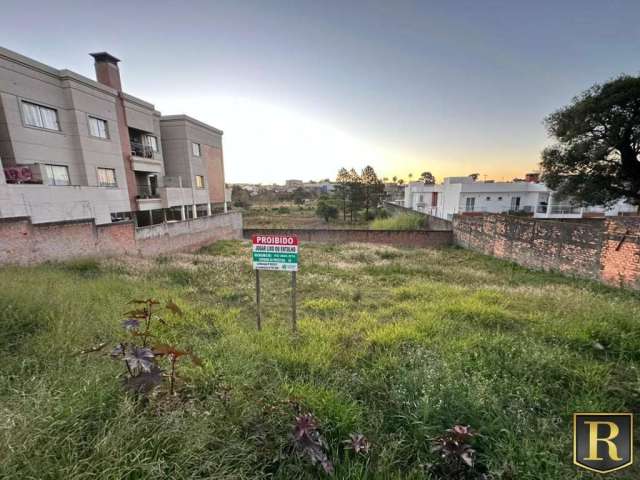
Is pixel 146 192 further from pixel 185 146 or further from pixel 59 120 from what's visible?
pixel 59 120

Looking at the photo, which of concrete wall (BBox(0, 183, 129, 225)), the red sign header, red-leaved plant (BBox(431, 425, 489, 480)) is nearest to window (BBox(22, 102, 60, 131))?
concrete wall (BBox(0, 183, 129, 225))

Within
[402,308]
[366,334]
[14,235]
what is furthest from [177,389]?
[14,235]

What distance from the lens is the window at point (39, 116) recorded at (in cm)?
1047

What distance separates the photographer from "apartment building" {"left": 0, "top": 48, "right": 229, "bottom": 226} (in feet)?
32.0

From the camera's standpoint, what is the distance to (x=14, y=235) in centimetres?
678

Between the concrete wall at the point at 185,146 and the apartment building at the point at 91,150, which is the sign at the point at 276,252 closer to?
the apartment building at the point at 91,150

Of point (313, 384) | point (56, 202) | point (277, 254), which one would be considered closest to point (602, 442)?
point (313, 384)

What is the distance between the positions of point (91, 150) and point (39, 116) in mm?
2017

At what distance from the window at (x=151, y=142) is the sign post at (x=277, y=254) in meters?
17.1

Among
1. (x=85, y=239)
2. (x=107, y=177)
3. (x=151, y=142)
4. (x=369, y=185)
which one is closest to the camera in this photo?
(x=85, y=239)

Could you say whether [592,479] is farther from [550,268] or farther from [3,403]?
[550,268]

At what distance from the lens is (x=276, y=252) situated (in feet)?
13.3

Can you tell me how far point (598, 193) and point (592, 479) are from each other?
20586 millimetres

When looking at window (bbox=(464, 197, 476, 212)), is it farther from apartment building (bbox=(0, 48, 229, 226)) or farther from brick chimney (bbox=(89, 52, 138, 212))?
brick chimney (bbox=(89, 52, 138, 212))
